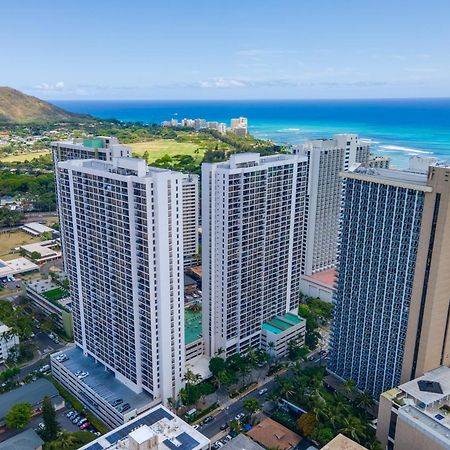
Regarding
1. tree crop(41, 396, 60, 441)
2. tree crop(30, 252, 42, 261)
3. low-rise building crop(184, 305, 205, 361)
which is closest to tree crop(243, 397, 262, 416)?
low-rise building crop(184, 305, 205, 361)

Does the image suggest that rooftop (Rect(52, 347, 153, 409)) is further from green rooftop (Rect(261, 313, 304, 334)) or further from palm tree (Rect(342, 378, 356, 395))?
palm tree (Rect(342, 378, 356, 395))

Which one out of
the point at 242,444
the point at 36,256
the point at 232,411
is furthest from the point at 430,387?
the point at 36,256

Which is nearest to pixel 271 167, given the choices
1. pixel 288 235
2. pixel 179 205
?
pixel 288 235

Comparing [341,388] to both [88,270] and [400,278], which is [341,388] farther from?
[88,270]

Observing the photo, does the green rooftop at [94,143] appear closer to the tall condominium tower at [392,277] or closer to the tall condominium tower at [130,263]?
the tall condominium tower at [130,263]

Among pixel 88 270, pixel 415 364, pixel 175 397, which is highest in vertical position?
pixel 88 270

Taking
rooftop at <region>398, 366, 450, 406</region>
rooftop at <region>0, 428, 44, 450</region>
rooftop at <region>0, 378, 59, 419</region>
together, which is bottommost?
rooftop at <region>0, 378, 59, 419</region>
